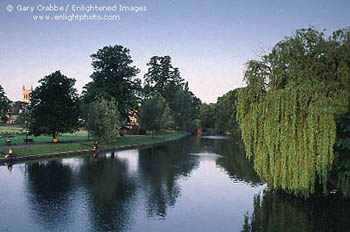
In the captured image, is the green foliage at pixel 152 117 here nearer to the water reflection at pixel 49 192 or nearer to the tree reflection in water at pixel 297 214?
the water reflection at pixel 49 192

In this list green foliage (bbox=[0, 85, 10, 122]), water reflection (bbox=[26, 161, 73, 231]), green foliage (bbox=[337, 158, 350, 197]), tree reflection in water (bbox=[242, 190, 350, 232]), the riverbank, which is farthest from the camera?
green foliage (bbox=[0, 85, 10, 122])

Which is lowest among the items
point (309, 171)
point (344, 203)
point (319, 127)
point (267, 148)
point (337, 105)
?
point (344, 203)

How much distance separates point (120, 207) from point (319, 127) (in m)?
13.7

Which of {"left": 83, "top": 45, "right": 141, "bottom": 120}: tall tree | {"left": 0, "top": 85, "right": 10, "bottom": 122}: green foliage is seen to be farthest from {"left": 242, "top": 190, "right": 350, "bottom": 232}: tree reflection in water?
{"left": 83, "top": 45, "right": 141, "bottom": 120}: tall tree

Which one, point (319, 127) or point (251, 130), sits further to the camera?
point (251, 130)

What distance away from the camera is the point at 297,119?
18.2m

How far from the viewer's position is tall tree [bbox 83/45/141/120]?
66000mm

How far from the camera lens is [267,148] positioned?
19391mm

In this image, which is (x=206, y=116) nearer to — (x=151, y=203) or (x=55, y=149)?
(x=55, y=149)

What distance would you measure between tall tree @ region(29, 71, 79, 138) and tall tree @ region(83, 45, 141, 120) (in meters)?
13.8

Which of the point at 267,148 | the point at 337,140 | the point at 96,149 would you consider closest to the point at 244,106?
the point at 267,148

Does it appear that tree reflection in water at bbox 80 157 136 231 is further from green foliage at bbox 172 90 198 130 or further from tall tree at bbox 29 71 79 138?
green foliage at bbox 172 90 198 130

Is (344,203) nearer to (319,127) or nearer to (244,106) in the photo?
(319,127)

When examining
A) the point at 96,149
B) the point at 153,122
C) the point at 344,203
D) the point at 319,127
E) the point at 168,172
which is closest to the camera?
the point at 319,127
